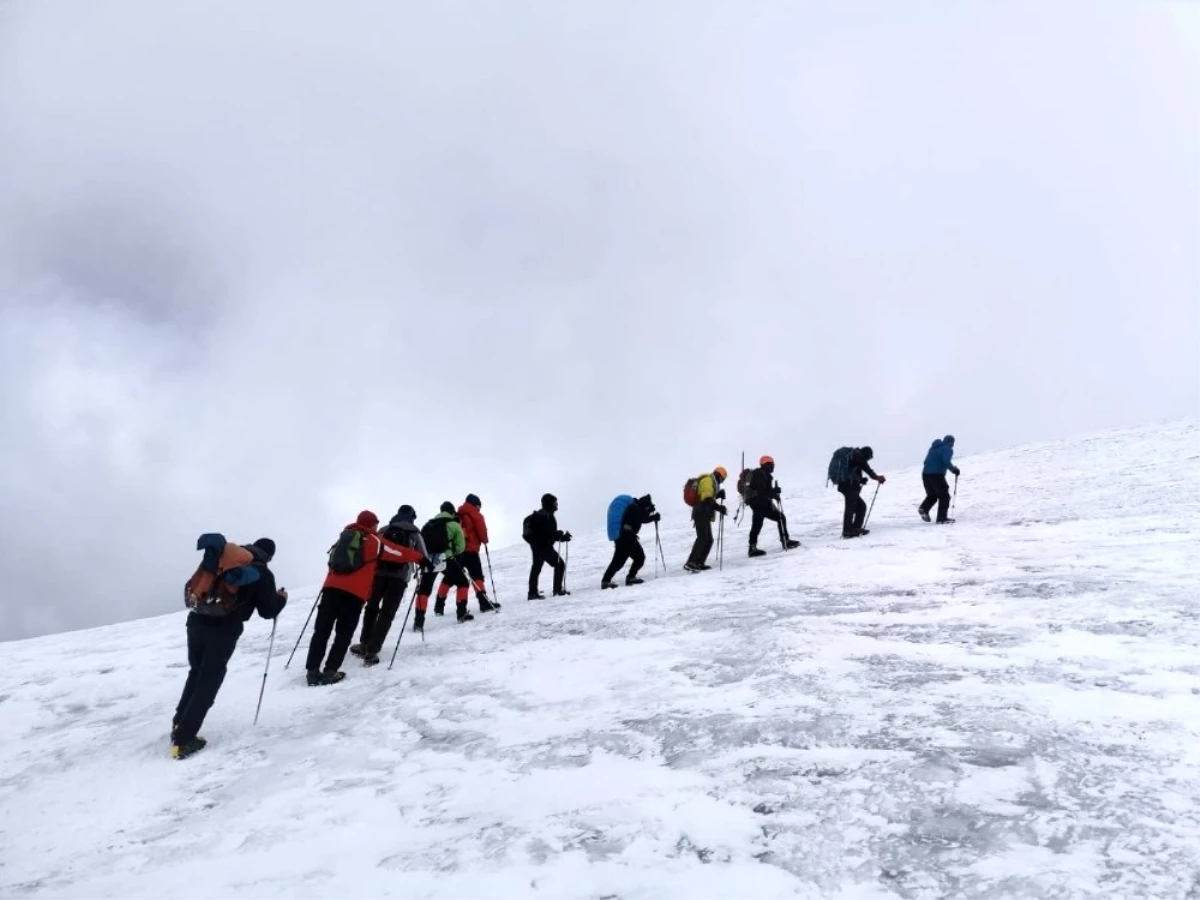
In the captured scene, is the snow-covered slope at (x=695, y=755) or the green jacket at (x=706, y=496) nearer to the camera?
the snow-covered slope at (x=695, y=755)

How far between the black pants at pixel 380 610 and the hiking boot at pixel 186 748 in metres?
2.70

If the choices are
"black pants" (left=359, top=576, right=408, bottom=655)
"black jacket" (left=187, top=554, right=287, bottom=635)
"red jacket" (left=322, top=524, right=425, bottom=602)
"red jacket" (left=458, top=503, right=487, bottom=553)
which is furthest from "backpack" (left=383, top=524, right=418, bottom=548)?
"black jacket" (left=187, top=554, right=287, bottom=635)

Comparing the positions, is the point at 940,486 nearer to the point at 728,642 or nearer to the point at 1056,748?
the point at 728,642

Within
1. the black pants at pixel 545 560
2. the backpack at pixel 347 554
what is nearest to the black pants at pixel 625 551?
the black pants at pixel 545 560

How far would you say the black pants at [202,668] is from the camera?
24.7 feet

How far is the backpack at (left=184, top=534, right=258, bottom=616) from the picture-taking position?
25.1 ft

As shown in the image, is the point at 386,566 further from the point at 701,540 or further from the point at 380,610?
the point at 701,540

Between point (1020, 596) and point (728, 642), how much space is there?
355cm

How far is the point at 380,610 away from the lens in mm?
10484

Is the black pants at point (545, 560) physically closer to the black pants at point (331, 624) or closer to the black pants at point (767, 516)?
the black pants at point (767, 516)

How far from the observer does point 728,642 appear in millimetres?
8617

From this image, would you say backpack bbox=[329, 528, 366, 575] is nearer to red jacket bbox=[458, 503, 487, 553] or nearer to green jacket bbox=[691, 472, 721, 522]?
red jacket bbox=[458, 503, 487, 553]

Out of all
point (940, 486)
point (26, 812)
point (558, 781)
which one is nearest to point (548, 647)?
point (558, 781)

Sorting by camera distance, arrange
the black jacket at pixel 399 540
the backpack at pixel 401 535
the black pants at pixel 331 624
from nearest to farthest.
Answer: the black pants at pixel 331 624, the black jacket at pixel 399 540, the backpack at pixel 401 535
